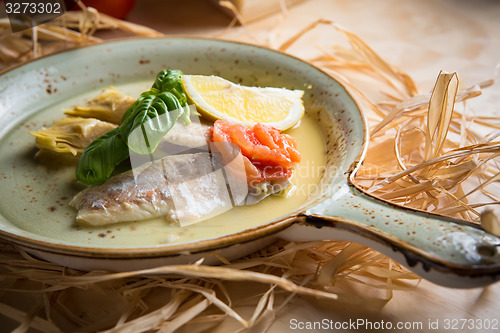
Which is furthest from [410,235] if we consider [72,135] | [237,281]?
[72,135]

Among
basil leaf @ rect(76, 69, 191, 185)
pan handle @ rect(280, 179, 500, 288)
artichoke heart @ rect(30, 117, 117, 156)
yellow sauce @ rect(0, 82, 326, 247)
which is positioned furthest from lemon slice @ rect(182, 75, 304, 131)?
pan handle @ rect(280, 179, 500, 288)

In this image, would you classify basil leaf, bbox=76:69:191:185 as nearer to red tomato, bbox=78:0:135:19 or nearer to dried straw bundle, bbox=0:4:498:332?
dried straw bundle, bbox=0:4:498:332

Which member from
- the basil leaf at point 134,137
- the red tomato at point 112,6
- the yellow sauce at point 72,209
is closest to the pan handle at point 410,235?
the yellow sauce at point 72,209

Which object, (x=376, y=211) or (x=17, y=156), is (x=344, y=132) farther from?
(x=17, y=156)

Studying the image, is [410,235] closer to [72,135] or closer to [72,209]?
[72,209]

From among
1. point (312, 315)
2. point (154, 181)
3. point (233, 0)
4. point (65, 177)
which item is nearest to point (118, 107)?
point (65, 177)

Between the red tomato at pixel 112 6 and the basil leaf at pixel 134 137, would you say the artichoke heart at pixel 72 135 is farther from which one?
the red tomato at pixel 112 6
